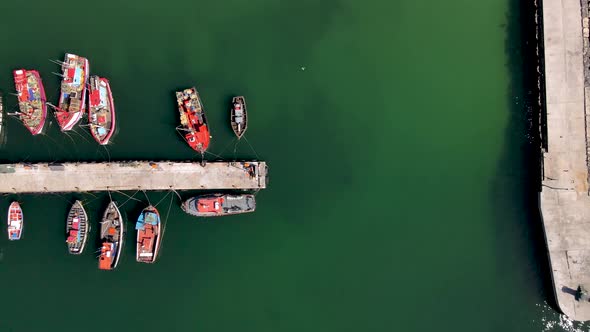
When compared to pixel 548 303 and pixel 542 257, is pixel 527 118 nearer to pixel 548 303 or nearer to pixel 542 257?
pixel 542 257

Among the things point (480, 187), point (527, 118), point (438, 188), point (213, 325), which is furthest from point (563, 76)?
point (213, 325)

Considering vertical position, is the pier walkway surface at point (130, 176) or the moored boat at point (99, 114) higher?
the moored boat at point (99, 114)

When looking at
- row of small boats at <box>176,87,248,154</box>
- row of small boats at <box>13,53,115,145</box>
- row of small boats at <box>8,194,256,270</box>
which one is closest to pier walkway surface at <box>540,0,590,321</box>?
row of small boats at <box>8,194,256,270</box>

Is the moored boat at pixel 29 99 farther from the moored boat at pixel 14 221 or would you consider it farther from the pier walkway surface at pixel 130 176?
the moored boat at pixel 14 221

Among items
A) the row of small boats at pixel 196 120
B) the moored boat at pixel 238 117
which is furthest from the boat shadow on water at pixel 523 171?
the row of small boats at pixel 196 120

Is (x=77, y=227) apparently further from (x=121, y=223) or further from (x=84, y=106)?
(x=84, y=106)

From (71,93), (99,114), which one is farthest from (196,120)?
(71,93)
